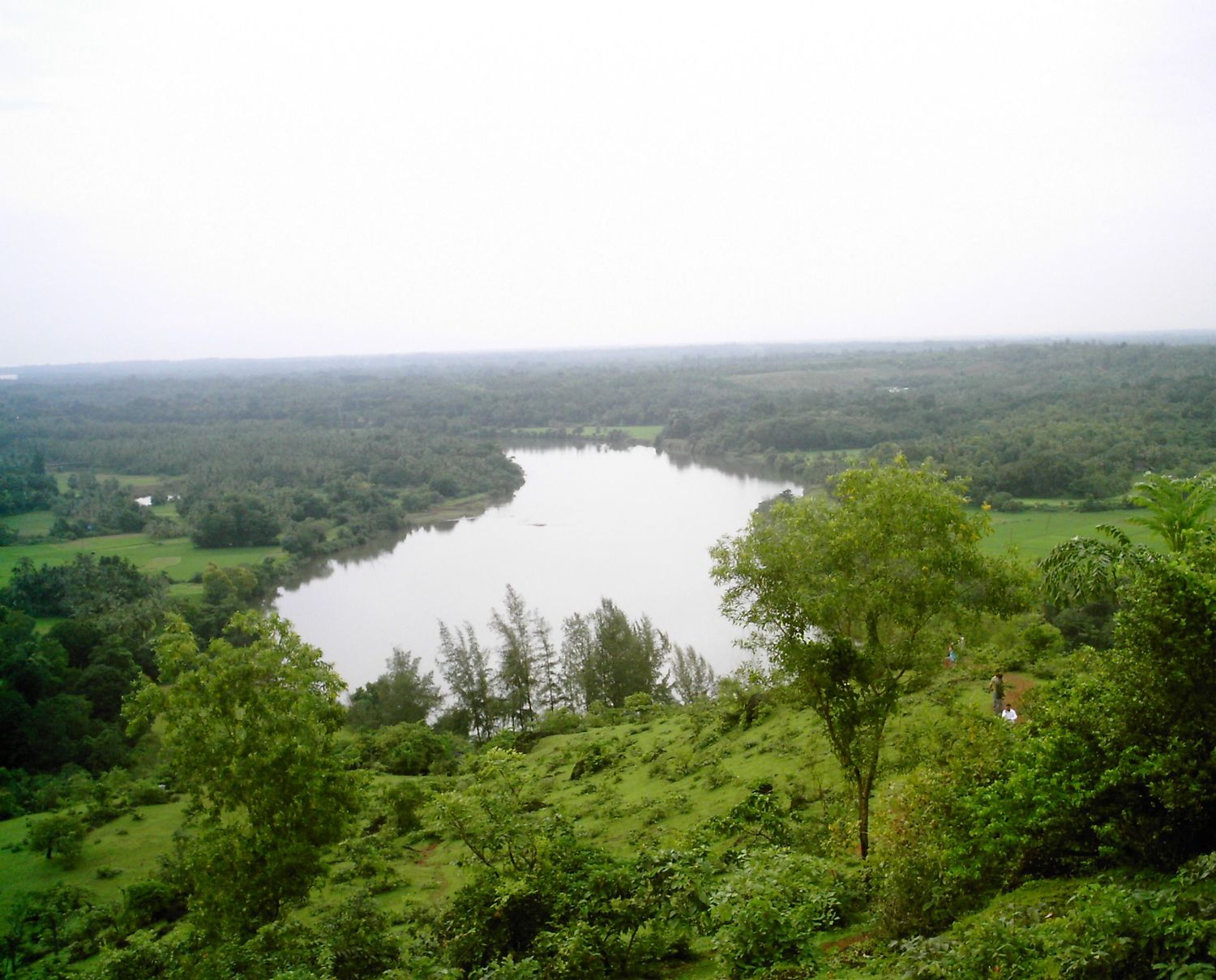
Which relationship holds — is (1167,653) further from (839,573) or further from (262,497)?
(262,497)

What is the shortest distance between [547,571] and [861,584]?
118ft

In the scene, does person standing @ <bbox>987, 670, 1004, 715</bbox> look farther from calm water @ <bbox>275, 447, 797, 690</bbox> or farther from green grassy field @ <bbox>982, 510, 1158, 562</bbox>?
green grassy field @ <bbox>982, 510, 1158, 562</bbox>

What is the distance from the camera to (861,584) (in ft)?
24.3

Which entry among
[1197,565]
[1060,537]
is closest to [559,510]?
[1060,537]

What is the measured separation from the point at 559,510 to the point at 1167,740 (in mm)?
52714

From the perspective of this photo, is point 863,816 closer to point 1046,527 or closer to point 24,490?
point 1046,527

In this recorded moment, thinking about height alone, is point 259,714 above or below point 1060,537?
above

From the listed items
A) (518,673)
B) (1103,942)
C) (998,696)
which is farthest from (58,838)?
(1103,942)

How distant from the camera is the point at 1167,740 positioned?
4949 mm

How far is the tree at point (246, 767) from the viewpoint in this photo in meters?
8.05

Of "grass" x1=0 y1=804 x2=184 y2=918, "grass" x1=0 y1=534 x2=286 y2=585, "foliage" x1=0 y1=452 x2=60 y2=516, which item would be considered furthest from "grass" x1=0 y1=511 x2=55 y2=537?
"grass" x1=0 y1=804 x2=184 y2=918

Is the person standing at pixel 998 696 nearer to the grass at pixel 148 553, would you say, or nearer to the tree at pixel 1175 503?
the tree at pixel 1175 503

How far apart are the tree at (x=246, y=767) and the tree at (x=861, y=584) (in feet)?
15.6

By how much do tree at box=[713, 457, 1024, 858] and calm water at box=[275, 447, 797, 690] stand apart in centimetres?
1733
